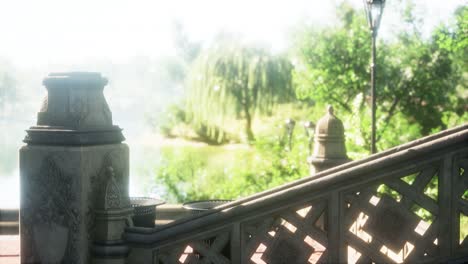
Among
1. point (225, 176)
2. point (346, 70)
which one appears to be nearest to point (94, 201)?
point (225, 176)

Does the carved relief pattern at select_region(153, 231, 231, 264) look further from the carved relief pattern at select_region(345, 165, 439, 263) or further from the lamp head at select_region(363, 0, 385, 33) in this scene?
the lamp head at select_region(363, 0, 385, 33)

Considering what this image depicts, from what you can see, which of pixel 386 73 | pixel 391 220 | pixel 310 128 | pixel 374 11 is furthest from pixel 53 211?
pixel 386 73

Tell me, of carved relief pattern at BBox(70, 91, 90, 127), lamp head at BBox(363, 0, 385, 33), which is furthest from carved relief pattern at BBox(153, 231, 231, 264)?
lamp head at BBox(363, 0, 385, 33)

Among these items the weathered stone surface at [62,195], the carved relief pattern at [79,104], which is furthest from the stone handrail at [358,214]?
the carved relief pattern at [79,104]

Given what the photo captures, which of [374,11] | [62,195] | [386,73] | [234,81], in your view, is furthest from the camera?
[234,81]

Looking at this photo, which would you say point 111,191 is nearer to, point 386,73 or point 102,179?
point 102,179

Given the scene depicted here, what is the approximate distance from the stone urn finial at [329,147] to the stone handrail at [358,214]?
4633mm

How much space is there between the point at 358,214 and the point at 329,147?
188 inches

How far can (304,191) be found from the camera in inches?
199

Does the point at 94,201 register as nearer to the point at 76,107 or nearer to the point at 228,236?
the point at 76,107

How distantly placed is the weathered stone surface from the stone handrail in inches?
21.2

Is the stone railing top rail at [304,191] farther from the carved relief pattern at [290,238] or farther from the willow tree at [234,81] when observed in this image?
the willow tree at [234,81]

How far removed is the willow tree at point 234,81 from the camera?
136 feet

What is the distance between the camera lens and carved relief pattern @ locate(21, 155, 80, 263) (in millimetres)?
5172
